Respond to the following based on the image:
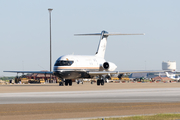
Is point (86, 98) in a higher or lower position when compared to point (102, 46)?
lower

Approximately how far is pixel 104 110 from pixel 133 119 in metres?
3.90

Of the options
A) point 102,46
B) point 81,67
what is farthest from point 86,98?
point 102,46

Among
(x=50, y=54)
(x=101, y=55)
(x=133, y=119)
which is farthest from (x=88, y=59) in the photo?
(x=133, y=119)

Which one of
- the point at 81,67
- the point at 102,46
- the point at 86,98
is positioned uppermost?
the point at 102,46

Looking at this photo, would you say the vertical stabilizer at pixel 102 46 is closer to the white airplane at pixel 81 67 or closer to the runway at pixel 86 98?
the white airplane at pixel 81 67

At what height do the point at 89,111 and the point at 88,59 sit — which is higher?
the point at 88,59

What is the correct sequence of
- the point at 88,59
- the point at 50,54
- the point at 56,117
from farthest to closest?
the point at 50,54 < the point at 88,59 < the point at 56,117

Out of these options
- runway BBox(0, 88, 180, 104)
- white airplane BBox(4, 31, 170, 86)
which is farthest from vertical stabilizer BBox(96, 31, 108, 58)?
runway BBox(0, 88, 180, 104)

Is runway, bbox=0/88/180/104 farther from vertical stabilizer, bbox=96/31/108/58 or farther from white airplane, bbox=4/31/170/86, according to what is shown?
vertical stabilizer, bbox=96/31/108/58

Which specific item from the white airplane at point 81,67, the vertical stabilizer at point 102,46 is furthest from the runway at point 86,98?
the vertical stabilizer at point 102,46

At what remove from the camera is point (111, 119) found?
15.6 m

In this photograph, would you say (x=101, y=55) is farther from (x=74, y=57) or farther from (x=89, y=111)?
(x=89, y=111)

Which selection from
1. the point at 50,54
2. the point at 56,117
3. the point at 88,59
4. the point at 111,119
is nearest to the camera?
the point at 111,119

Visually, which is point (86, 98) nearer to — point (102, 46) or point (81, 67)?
point (81, 67)
